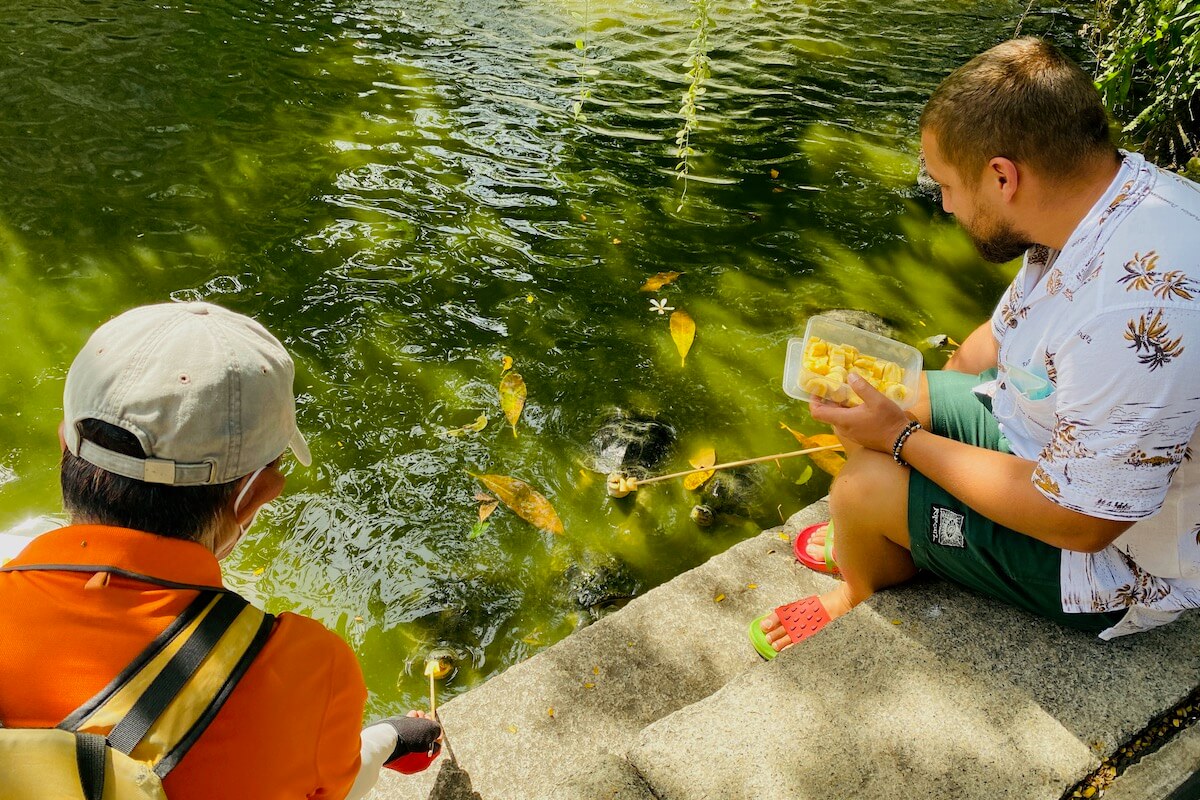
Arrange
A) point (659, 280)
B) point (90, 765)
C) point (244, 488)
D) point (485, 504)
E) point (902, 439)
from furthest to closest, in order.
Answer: point (659, 280) < point (485, 504) < point (902, 439) < point (244, 488) < point (90, 765)

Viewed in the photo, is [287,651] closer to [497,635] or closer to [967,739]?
[497,635]

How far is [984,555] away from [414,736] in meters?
1.41

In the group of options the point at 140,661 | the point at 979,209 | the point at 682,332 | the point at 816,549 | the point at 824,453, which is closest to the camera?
the point at 140,661

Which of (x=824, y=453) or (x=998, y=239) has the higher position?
(x=998, y=239)

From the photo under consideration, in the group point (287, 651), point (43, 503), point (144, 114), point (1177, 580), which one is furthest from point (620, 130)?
point (287, 651)

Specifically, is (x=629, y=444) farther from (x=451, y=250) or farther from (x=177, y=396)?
(x=177, y=396)

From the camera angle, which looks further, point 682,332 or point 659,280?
point 659,280

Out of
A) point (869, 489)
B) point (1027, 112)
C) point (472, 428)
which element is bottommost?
point (472, 428)

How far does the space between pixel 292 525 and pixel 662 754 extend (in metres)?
1.55

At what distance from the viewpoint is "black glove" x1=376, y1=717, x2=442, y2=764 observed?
1.85m

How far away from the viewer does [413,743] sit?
1874mm

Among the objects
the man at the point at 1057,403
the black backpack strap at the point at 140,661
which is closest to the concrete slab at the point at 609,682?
the man at the point at 1057,403

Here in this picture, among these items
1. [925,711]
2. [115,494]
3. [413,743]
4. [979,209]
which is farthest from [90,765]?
[979,209]

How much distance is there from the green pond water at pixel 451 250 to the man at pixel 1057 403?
39.2 inches
